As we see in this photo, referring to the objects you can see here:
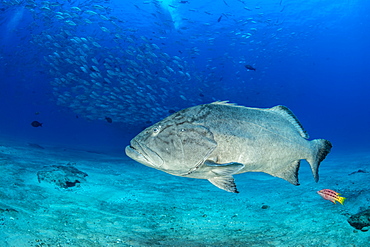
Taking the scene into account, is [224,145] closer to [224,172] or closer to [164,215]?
[224,172]

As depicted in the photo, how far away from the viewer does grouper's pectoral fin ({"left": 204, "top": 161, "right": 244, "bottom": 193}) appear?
1532mm

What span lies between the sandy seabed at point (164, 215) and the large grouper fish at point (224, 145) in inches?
105

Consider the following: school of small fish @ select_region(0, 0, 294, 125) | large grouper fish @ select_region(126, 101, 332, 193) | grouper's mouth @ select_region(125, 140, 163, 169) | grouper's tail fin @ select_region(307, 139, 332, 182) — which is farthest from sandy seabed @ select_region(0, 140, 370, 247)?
school of small fish @ select_region(0, 0, 294, 125)

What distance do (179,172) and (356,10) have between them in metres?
74.0

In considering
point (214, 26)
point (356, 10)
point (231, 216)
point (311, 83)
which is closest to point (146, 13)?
point (214, 26)

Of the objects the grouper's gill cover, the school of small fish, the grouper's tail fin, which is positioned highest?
the school of small fish

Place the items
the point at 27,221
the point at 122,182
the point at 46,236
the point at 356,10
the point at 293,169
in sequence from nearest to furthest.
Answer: the point at 293,169 → the point at 46,236 → the point at 27,221 → the point at 122,182 → the point at 356,10

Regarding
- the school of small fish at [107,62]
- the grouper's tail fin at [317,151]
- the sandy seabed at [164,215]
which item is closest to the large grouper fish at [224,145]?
the grouper's tail fin at [317,151]

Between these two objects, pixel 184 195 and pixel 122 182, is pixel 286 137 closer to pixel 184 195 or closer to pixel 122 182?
pixel 184 195

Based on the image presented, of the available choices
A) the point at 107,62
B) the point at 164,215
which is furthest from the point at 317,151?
the point at 107,62

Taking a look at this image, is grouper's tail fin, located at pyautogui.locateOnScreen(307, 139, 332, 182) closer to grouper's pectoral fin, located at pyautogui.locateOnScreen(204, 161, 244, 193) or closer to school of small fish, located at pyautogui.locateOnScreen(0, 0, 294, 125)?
grouper's pectoral fin, located at pyautogui.locateOnScreen(204, 161, 244, 193)

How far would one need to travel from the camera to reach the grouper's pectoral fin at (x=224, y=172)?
5.03 ft

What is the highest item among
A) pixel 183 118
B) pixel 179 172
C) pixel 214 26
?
pixel 214 26

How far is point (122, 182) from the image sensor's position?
8.10 m
